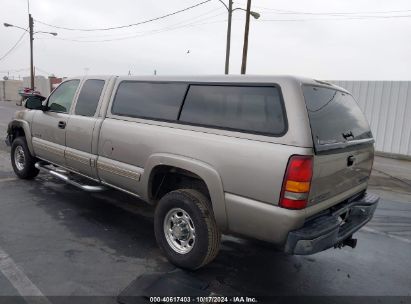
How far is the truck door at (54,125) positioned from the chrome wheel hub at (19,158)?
0.72m

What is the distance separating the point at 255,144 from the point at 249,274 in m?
1.45

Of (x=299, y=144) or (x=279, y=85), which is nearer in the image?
(x=299, y=144)

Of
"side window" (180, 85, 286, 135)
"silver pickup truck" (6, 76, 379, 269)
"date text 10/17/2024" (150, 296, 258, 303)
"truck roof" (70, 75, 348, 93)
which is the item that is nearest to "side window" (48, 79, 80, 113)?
"silver pickup truck" (6, 76, 379, 269)

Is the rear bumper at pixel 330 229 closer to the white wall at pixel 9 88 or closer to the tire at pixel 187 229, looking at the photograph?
the tire at pixel 187 229

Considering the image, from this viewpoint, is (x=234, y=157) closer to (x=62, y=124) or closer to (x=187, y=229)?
(x=187, y=229)

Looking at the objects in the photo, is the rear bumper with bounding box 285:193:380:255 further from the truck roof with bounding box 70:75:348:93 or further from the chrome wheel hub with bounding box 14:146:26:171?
the chrome wheel hub with bounding box 14:146:26:171

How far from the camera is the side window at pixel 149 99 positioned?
12.7 ft

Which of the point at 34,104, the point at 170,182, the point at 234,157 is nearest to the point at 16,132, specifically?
the point at 34,104

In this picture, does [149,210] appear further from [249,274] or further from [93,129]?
[249,274]

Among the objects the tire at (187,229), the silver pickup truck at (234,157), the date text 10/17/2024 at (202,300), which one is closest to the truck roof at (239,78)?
Result: the silver pickup truck at (234,157)

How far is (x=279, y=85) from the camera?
3.12 metres

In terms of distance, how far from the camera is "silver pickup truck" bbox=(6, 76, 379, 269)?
2955 mm

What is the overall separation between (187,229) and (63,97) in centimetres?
318

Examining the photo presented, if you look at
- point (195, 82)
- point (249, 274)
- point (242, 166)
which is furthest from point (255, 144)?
point (249, 274)
